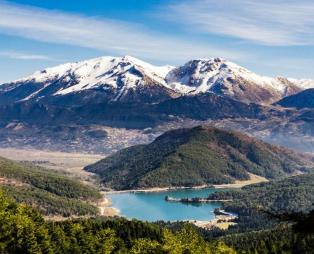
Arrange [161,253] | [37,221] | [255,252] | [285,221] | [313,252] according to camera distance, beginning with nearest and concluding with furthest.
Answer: [285,221] → [313,252] → [161,253] → [37,221] → [255,252]

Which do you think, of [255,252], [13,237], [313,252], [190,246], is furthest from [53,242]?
[313,252]

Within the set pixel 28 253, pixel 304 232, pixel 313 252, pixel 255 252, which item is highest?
pixel 304 232

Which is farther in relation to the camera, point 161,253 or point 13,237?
point 13,237

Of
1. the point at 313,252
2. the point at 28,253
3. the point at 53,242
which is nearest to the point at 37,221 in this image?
the point at 53,242

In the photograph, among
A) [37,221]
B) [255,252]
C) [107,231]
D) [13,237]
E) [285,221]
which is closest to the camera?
[285,221]

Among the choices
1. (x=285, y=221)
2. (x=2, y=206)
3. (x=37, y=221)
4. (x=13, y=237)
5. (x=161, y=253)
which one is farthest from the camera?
(x=37, y=221)

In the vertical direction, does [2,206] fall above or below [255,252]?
above

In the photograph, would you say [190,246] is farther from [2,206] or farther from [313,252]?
[313,252]

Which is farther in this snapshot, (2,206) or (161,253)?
(2,206)

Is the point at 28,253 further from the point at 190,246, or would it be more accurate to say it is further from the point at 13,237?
the point at 190,246
